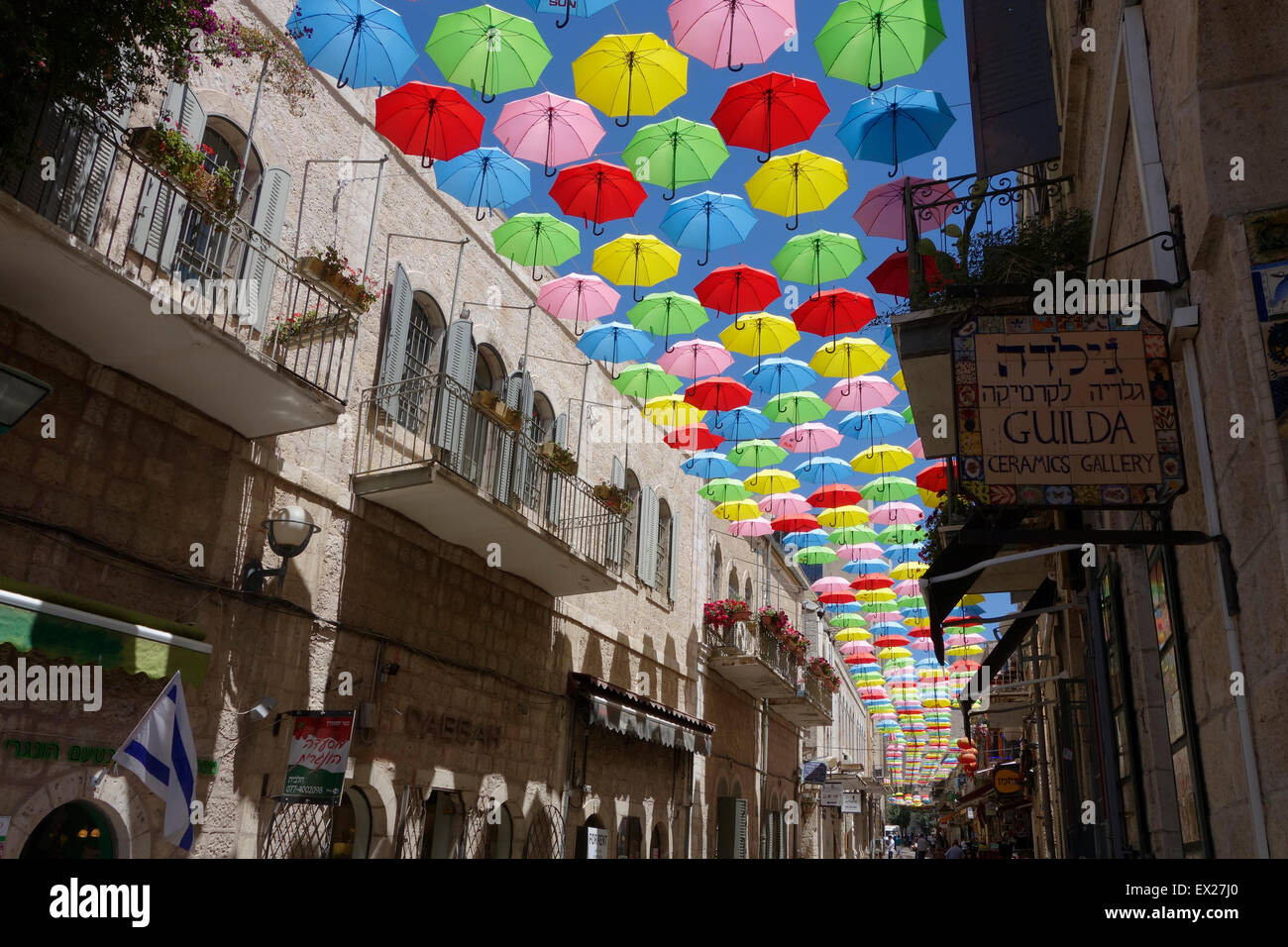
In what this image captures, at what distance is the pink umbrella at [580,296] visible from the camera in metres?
14.3

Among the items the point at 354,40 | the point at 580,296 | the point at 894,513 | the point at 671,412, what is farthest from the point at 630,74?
the point at 894,513

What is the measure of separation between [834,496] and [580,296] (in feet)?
26.1

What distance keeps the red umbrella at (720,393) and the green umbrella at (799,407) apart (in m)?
1.21

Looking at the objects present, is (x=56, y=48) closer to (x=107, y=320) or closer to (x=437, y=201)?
(x=107, y=320)

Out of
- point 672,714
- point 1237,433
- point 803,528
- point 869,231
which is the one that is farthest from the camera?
point 803,528

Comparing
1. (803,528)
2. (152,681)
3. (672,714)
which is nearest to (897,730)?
(803,528)

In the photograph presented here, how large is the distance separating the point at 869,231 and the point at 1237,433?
8.73 m

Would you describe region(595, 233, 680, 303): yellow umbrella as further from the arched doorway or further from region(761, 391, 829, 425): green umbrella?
the arched doorway

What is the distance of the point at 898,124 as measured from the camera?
36.2 feet

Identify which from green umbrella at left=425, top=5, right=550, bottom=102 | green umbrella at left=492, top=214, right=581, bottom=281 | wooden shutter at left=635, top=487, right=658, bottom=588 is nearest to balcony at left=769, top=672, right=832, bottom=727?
wooden shutter at left=635, top=487, right=658, bottom=588

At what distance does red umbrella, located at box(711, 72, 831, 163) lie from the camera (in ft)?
34.7

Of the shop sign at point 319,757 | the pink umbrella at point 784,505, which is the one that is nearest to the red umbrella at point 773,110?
the shop sign at point 319,757

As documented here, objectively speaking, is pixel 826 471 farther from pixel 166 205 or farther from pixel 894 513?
pixel 166 205

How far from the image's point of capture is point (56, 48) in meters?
6.16
